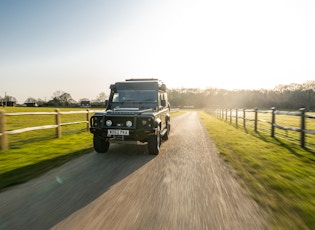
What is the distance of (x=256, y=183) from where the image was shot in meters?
4.22

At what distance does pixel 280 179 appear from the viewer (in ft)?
14.8

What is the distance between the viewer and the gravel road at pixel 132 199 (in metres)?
2.71

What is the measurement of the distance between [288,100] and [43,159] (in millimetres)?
92147

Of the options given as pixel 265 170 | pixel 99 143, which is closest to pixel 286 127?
pixel 265 170

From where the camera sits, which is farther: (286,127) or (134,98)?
(286,127)

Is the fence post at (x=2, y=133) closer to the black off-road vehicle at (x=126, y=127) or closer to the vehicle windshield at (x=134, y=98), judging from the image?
the black off-road vehicle at (x=126, y=127)

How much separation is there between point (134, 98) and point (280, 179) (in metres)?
4.95

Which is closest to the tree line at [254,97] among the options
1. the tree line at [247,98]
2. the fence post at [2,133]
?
the tree line at [247,98]

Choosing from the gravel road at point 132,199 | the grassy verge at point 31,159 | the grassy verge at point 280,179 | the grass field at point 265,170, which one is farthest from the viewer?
the grassy verge at point 31,159

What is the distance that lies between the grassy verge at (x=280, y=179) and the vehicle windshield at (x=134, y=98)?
2.90 m

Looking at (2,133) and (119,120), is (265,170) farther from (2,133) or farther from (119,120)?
(2,133)

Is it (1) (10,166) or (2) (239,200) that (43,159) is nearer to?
(1) (10,166)

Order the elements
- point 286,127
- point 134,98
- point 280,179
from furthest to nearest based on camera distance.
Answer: point 286,127 → point 134,98 → point 280,179

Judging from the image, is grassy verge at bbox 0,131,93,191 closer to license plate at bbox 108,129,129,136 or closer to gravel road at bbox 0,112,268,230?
gravel road at bbox 0,112,268,230
